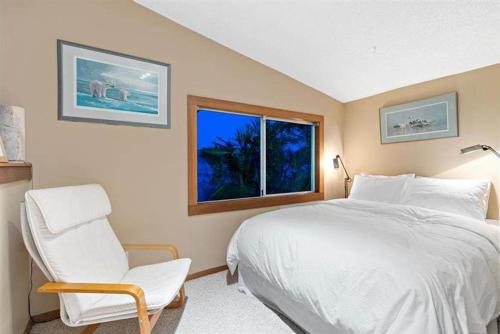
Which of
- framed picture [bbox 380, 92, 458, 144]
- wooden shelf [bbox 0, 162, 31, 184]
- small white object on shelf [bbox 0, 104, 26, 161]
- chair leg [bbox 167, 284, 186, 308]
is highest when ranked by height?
framed picture [bbox 380, 92, 458, 144]

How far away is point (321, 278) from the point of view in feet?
4.70

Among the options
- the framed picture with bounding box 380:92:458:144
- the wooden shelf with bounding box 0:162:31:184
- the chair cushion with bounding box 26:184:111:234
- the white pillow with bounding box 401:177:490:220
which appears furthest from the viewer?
the framed picture with bounding box 380:92:458:144

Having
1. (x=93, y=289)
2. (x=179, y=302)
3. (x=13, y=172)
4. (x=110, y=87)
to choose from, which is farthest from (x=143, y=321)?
(x=110, y=87)

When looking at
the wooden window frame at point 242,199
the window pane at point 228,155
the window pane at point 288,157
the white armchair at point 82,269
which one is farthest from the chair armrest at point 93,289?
the window pane at point 288,157

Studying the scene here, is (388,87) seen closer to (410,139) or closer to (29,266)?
(410,139)

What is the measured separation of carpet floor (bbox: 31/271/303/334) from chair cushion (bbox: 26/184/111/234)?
2.80ft

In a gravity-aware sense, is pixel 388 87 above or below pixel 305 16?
below

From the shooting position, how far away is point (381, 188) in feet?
9.48

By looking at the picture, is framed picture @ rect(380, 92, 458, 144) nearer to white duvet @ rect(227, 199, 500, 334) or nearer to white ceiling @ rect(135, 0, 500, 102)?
white ceiling @ rect(135, 0, 500, 102)

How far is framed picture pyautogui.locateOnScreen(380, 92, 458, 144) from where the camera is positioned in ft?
8.91

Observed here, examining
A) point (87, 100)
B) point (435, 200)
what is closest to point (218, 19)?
point (87, 100)

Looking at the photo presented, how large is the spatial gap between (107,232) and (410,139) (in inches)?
136

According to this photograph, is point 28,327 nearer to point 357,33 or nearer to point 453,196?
point 357,33

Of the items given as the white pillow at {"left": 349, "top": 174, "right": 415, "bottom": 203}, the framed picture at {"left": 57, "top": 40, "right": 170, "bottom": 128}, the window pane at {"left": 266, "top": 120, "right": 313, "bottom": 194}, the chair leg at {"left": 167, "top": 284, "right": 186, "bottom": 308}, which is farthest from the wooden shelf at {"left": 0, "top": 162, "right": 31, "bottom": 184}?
the white pillow at {"left": 349, "top": 174, "right": 415, "bottom": 203}
